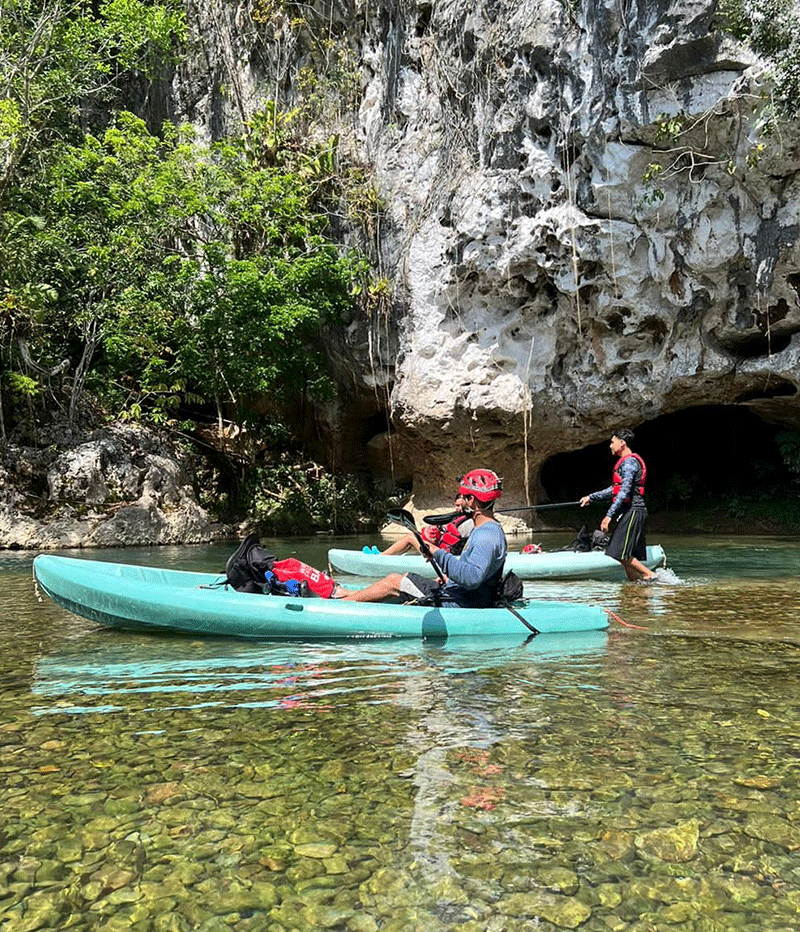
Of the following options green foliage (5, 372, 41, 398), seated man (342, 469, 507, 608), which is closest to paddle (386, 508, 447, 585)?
seated man (342, 469, 507, 608)

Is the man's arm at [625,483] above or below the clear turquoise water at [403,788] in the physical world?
above

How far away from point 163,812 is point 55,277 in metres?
13.7

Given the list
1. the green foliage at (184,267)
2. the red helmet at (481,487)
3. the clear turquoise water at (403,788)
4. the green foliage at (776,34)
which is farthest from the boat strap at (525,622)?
the green foliage at (184,267)

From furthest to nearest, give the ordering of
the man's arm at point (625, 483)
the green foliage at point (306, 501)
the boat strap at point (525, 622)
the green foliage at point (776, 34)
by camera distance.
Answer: the green foliage at point (306, 501)
the green foliage at point (776, 34)
the man's arm at point (625, 483)
the boat strap at point (525, 622)

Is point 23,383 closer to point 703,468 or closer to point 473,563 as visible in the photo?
point 473,563

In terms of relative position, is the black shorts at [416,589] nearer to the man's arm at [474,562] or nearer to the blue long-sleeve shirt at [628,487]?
the man's arm at [474,562]

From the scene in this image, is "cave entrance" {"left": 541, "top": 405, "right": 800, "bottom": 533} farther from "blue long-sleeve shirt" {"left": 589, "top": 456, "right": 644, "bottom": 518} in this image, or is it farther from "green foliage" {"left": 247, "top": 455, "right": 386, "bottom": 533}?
"blue long-sleeve shirt" {"left": 589, "top": 456, "right": 644, "bottom": 518}

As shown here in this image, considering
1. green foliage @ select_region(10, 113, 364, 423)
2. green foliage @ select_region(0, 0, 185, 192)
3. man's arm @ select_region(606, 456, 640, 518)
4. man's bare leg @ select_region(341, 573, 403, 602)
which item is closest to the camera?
man's bare leg @ select_region(341, 573, 403, 602)

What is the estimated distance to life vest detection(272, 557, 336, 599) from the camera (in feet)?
18.3

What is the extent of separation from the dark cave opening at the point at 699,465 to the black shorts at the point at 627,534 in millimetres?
8942

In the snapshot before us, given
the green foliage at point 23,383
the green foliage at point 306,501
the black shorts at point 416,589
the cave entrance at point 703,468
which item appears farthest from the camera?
the cave entrance at point 703,468

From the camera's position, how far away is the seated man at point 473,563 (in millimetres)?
4750

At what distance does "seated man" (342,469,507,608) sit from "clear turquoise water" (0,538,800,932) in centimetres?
46

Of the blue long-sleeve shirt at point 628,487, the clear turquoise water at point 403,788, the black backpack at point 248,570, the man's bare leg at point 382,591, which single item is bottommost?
the clear turquoise water at point 403,788
